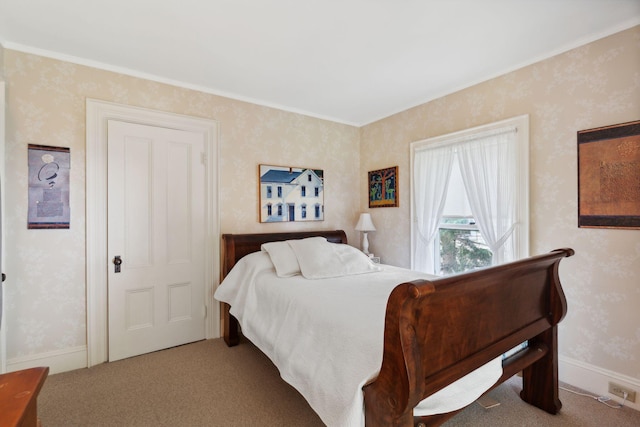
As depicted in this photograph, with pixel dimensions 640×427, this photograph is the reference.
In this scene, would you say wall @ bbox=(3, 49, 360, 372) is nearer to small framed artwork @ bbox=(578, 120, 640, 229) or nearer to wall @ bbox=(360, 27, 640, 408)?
wall @ bbox=(360, 27, 640, 408)

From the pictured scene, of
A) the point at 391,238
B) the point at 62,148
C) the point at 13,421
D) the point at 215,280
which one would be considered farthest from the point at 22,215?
the point at 391,238

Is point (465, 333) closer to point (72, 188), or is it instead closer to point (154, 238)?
point (154, 238)

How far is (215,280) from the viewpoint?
288cm

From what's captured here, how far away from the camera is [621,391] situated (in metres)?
1.89

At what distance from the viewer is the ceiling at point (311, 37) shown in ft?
5.71

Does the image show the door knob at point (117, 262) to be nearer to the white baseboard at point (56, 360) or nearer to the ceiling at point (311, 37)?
the white baseboard at point (56, 360)

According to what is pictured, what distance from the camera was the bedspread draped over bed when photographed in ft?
4.03

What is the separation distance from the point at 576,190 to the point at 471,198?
28.6 inches

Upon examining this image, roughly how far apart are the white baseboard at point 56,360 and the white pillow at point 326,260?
1921 millimetres

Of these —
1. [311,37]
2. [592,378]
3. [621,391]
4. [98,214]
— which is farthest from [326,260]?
[621,391]

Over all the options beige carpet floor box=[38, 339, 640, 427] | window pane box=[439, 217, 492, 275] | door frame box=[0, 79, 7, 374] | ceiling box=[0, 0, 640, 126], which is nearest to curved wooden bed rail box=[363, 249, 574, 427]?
beige carpet floor box=[38, 339, 640, 427]

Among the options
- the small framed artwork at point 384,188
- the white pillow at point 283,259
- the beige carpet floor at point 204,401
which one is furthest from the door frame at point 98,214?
the small framed artwork at point 384,188

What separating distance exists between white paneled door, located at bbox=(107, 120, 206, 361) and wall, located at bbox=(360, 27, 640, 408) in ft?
9.34

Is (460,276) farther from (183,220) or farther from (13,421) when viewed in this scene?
(183,220)
